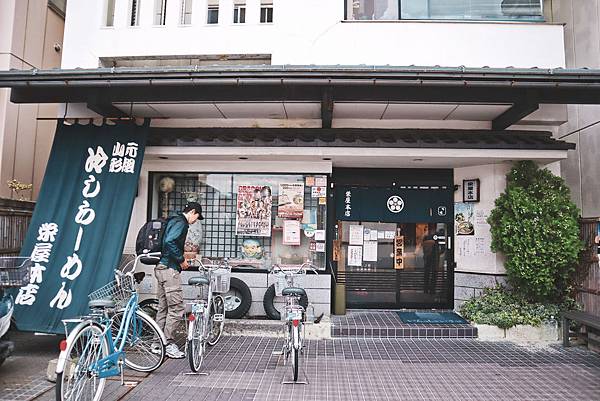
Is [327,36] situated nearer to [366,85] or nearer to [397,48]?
[397,48]

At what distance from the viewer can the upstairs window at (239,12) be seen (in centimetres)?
802

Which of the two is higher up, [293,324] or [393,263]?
[393,263]

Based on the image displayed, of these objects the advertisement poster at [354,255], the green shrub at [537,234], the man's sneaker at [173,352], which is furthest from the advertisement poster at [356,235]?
the man's sneaker at [173,352]

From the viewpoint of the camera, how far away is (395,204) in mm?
8008

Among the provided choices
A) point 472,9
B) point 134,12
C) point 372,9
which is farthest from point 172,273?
point 472,9

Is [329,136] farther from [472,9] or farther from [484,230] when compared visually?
[472,9]

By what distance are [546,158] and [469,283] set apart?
2.70m

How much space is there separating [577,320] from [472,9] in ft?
18.9

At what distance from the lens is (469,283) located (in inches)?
295

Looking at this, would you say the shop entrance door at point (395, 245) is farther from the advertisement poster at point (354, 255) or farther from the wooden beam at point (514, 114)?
the wooden beam at point (514, 114)

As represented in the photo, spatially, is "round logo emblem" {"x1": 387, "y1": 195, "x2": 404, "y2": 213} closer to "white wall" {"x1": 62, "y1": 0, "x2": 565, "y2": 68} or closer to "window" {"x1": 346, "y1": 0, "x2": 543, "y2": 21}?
"white wall" {"x1": 62, "y1": 0, "x2": 565, "y2": 68}

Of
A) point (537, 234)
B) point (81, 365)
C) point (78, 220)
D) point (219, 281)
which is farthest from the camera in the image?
point (537, 234)

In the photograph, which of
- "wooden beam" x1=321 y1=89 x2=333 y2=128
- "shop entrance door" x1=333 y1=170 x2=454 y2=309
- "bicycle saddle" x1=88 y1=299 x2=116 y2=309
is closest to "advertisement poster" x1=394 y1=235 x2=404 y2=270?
"shop entrance door" x1=333 y1=170 x2=454 y2=309

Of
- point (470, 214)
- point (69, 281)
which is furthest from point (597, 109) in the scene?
point (69, 281)
